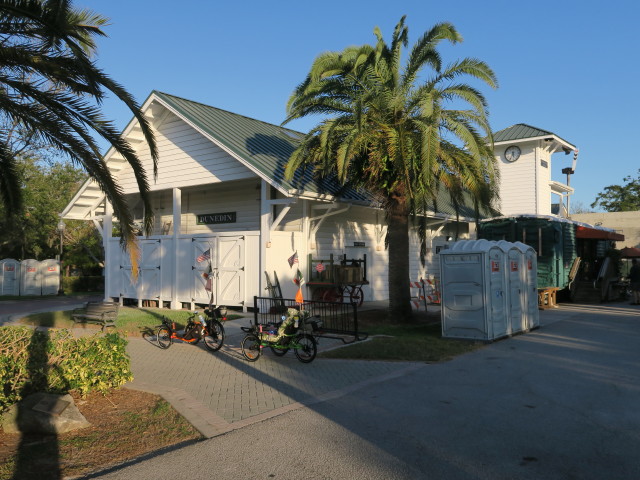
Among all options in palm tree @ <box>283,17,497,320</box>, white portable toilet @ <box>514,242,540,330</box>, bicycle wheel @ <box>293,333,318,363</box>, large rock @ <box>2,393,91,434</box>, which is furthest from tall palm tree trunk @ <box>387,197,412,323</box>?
large rock @ <box>2,393,91,434</box>

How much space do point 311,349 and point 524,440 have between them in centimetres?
472

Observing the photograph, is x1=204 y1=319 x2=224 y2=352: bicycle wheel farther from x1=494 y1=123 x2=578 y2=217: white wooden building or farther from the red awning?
x1=494 y1=123 x2=578 y2=217: white wooden building

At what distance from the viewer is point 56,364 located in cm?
668

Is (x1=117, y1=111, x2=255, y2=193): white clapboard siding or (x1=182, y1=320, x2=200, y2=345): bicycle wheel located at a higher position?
(x1=117, y1=111, x2=255, y2=193): white clapboard siding

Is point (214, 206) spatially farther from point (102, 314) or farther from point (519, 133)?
point (519, 133)

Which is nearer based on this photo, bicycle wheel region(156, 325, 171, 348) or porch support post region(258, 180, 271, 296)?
bicycle wheel region(156, 325, 171, 348)

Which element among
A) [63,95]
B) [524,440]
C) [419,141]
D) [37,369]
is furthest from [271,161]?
[524,440]

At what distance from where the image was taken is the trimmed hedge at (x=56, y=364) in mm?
6273

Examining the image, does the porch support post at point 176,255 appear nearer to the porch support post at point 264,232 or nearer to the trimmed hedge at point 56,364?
the porch support post at point 264,232

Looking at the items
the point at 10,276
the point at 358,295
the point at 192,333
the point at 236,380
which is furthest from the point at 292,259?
the point at 10,276

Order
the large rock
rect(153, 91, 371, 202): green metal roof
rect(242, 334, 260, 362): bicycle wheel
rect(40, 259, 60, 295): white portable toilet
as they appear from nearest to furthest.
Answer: the large rock → rect(242, 334, 260, 362): bicycle wheel → rect(153, 91, 371, 202): green metal roof → rect(40, 259, 60, 295): white portable toilet

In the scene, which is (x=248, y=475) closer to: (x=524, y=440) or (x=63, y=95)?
(x=524, y=440)

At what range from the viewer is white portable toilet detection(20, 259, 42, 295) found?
28.2 meters

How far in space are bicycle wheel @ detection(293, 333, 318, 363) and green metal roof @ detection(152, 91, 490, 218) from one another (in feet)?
20.5
